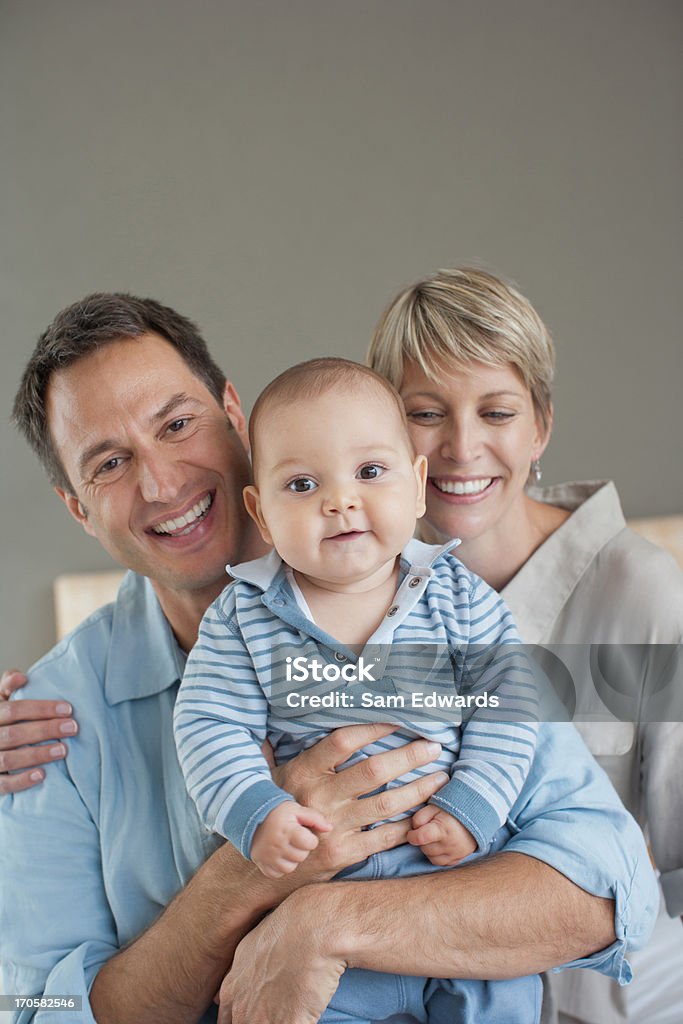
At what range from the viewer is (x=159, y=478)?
112cm

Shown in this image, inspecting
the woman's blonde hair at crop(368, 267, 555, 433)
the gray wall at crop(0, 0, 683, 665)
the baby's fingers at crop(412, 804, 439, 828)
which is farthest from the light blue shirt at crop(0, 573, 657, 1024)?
the gray wall at crop(0, 0, 683, 665)

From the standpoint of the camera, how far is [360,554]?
868 millimetres

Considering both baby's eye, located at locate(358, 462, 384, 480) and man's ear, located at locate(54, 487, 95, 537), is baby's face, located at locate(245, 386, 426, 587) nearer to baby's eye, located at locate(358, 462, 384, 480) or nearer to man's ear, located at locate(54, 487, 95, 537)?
baby's eye, located at locate(358, 462, 384, 480)

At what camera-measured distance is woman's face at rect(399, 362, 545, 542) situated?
1.15 meters

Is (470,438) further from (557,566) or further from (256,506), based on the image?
(256,506)

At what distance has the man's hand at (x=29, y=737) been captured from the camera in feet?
3.63

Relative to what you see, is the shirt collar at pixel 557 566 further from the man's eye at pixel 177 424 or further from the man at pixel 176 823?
the man's eye at pixel 177 424

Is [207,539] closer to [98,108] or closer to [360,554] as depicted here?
[360,554]

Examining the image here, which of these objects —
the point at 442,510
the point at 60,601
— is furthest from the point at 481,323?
the point at 60,601

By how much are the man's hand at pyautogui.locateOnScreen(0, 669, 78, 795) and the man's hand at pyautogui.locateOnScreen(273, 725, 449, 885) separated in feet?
1.19

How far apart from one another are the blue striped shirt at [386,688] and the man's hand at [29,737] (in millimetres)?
292

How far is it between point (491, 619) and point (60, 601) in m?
1.11

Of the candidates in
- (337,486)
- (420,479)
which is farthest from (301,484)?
(420,479)

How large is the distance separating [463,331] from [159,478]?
0.42 m
